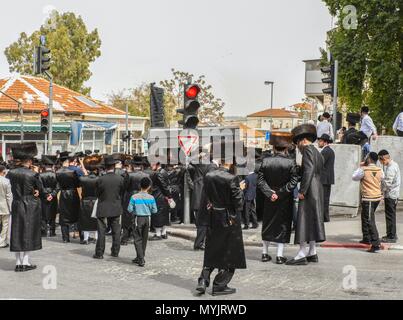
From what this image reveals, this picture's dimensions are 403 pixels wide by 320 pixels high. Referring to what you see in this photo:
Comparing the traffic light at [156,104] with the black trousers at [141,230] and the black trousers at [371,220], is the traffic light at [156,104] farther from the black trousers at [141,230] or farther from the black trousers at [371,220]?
the black trousers at [141,230]

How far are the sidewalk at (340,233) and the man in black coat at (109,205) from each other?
2.76 m

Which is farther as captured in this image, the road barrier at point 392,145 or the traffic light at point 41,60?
the traffic light at point 41,60

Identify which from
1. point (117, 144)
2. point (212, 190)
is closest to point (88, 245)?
point (212, 190)

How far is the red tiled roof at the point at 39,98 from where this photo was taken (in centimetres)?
4694

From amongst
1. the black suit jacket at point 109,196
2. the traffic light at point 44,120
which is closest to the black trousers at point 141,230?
the black suit jacket at point 109,196

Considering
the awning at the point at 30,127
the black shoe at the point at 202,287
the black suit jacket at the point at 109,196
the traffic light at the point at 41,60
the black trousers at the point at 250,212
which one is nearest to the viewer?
the black shoe at the point at 202,287

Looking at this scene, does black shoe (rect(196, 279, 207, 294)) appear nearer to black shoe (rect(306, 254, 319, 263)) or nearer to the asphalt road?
the asphalt road

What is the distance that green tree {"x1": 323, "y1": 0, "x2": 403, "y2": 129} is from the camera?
3591 cm

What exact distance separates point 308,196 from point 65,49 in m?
53.9

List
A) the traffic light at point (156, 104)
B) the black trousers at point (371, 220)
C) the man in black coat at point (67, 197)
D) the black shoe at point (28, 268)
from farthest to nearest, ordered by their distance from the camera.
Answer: the traffic light at point (156, 104), the man in black coat at point (67, 197), the black trousers at point (371, 220), the black shoe at point (28, 268)

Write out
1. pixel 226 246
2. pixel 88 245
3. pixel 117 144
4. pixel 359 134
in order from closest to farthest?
pixel 226 246 → pixel 88 245 → pixel 359 134 → pixel 117 144

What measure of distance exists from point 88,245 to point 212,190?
575 cm
